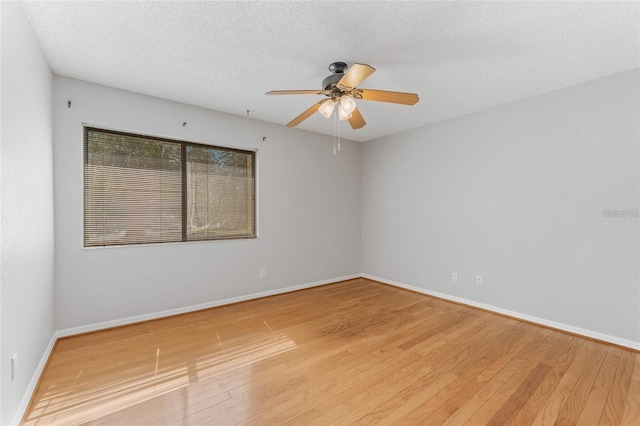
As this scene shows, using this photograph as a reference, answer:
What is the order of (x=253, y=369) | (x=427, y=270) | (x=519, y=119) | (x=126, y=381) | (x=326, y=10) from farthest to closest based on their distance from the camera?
1. (x=427, y=270)
2. (x=519, y=119)
3. (x=253, y=369)
4. (x=126, y=381)
5. (x=326, y=10)

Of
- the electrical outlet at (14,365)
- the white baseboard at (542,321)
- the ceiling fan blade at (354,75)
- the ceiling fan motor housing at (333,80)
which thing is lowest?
the white baseboard at (542,321)

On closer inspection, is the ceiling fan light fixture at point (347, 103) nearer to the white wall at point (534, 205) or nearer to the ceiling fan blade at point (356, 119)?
the ceiling fan blade at point (356, 119)

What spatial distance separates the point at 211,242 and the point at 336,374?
88.5 inches

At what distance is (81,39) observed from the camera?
2.12 meters

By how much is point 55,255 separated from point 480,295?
465cm

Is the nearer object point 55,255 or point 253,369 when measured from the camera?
point 253,369

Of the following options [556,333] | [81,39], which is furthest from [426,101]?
[81,39]

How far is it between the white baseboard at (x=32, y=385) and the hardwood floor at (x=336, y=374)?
42 mm

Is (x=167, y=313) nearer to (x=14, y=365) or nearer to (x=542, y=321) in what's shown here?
(x=14, y=365)

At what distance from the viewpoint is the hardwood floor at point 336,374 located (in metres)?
1.70

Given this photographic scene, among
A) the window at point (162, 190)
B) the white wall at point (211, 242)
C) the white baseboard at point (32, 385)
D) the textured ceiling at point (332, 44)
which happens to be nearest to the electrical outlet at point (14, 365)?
the white baseboard at point (32, 385)

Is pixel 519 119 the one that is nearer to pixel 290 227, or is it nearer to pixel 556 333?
pixel 556 333

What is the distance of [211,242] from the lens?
3561 mm

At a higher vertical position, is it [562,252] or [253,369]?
[562,252]
